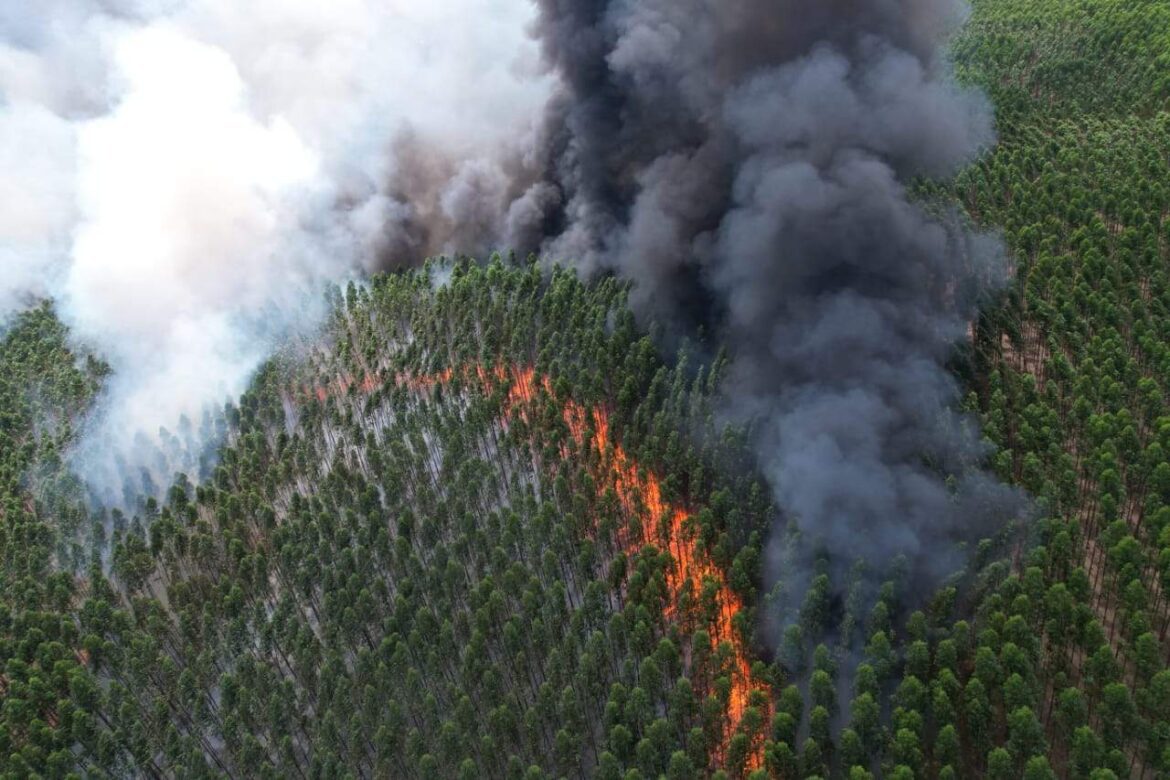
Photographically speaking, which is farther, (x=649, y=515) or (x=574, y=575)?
(x=649, y=515)

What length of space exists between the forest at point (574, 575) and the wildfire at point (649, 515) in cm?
34

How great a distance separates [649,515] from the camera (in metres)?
61.1

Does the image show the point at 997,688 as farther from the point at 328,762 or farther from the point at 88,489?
the point at 88,489

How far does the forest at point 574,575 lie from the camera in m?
43.4

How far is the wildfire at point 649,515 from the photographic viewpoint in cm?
4884

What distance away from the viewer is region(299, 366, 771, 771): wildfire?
48844mm

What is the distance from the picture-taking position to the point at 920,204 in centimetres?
8394

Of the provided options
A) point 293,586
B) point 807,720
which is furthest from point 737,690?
point 293,586

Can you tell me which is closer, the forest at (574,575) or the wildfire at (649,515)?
the forest at (574,575)

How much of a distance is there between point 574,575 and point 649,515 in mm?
7279

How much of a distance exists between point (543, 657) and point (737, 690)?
1219cm

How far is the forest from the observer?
143 feet

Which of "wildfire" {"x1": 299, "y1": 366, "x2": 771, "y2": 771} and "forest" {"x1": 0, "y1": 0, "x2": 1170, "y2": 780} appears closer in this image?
"forest" {"x1": 0, "y1": 0, "x2": 1170, "y2": 780}

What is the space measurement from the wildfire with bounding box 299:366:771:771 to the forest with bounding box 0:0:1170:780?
1.11 ft
